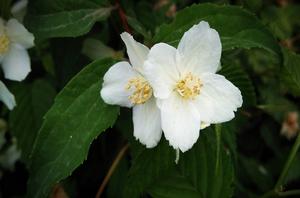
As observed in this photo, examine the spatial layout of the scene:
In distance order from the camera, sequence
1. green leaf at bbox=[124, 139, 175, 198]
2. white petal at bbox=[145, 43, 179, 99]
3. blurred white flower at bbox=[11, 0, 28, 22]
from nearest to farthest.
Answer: white petal at bbox=[145, 43, 179, 99], green leaf at bbox=[124, 139, 175, 198], blurred white flower at bbox=[11, 0, 28, 22]

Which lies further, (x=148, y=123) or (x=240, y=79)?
(x=240, y=79)

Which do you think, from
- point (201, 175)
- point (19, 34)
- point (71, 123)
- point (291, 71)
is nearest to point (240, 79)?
point (291, 71)

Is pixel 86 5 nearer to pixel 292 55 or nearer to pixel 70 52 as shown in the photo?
pixel 70 52

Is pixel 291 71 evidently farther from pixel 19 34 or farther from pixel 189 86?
pixel 19 34

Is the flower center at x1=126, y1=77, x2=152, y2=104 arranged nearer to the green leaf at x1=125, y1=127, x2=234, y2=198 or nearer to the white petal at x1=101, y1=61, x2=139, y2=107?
the white petal at x1=101, y1=61, x2=139, y2=107

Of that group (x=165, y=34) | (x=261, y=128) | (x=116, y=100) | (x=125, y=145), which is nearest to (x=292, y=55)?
(x=165, y=34)

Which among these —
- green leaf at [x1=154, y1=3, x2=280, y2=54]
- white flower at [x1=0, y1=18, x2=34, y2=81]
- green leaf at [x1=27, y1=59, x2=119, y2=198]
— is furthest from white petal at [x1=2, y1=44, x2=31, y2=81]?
green leaf at [x1=154, y1=3, x2=280, y2=54]
